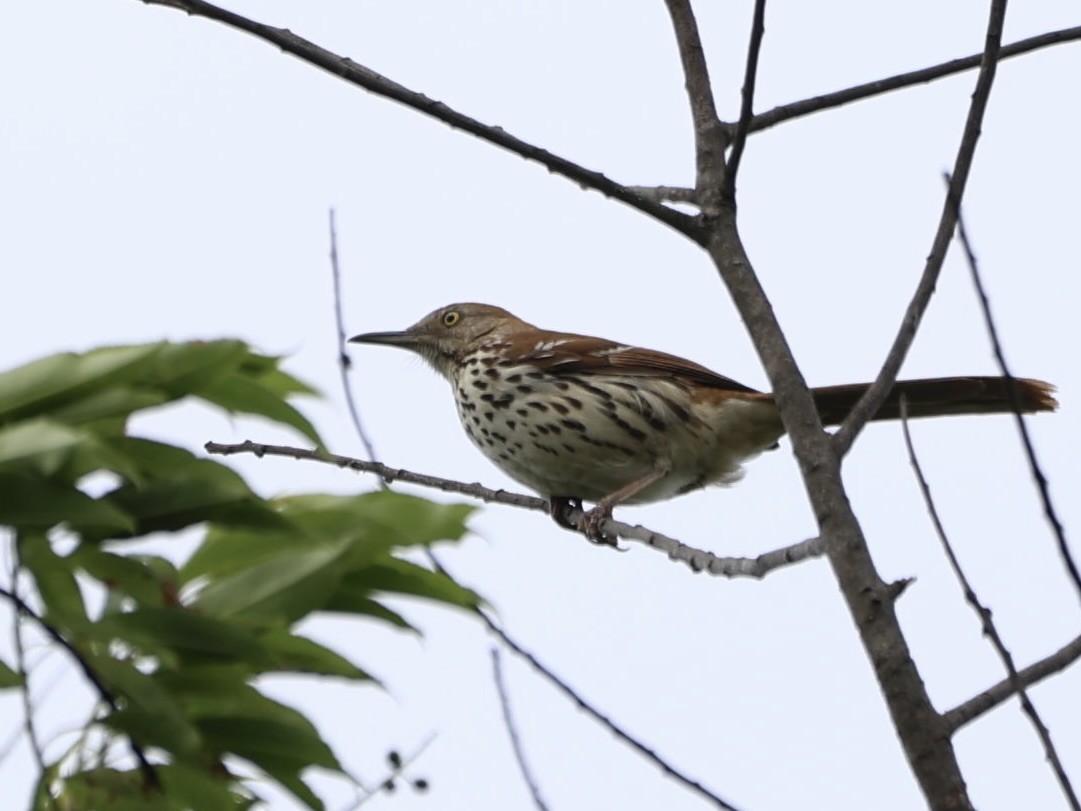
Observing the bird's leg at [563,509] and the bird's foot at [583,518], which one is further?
the bird's leg at [563,509]

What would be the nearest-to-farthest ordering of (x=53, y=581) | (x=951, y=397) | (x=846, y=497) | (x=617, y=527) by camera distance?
(x=53, y=581), (x=846, y=497), (x=617, y=527), (x=951, y=397)

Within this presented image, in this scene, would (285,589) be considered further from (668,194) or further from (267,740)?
(668,194)

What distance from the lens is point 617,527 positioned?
12.7 feet

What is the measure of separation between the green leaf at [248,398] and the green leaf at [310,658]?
0.29 metres

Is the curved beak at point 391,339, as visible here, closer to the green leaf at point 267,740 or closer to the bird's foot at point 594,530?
the bird's foot at point 594,530

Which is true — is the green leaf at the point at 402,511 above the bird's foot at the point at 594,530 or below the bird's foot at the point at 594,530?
below

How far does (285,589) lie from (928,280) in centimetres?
131

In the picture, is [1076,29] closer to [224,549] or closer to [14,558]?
[224,549]

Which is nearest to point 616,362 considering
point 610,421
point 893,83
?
point 610,421

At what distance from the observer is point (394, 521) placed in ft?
7.18

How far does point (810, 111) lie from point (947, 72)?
0.34 m

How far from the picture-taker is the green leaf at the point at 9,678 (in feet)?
6.10

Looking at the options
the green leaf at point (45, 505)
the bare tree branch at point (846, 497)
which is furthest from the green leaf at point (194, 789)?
the bare tree branch at point (846, 497)

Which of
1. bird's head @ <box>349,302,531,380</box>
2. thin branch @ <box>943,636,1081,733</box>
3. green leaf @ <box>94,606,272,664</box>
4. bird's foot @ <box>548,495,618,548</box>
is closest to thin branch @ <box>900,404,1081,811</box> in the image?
thin branch @ <box>943,636,1081,733</box>
